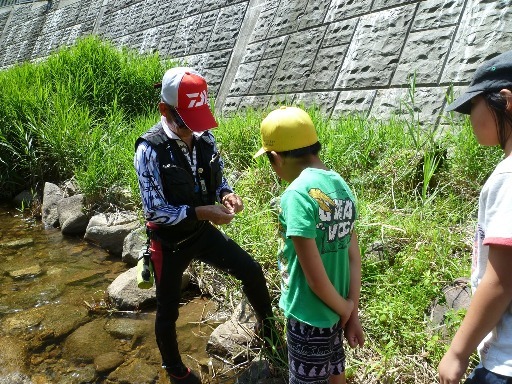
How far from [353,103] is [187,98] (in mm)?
2756

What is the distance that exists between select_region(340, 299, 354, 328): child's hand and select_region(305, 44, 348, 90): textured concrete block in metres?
3.53

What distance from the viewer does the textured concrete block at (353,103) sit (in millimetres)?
4375

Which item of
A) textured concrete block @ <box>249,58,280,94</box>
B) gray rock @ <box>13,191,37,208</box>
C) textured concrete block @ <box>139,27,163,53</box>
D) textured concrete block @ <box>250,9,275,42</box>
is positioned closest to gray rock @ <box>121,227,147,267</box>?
gray rock @ <box>13,191,37,208</box>

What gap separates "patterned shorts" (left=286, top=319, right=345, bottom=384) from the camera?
5.38ft

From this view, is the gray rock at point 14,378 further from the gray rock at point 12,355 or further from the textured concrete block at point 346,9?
the textured concrete block at point 346,9

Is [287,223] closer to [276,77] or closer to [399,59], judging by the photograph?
[399,59]

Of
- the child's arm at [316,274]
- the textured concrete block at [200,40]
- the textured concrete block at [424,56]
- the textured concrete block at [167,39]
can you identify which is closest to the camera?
the child's arm at [316,274]

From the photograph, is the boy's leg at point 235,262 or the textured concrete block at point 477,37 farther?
the textured concrete block at point 477,37

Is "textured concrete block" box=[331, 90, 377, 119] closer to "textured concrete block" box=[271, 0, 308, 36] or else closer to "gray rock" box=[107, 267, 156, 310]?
"textured concrete block" box=[271, 0, 308, 36]

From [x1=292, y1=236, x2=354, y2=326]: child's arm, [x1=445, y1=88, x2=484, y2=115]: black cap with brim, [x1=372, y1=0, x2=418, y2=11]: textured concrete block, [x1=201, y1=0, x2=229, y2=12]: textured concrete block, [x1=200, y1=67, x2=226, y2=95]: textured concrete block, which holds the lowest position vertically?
[x1=292, y1=236, x2=354, y2=326]: child's arm

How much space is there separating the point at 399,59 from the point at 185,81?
278cm

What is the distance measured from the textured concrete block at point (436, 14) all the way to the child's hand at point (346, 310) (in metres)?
3.19

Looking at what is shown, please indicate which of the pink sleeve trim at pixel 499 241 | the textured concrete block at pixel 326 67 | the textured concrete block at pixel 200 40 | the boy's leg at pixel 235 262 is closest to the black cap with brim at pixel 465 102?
the pink sleeve trim at pixel 499 241

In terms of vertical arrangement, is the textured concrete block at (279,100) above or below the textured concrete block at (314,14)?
below
